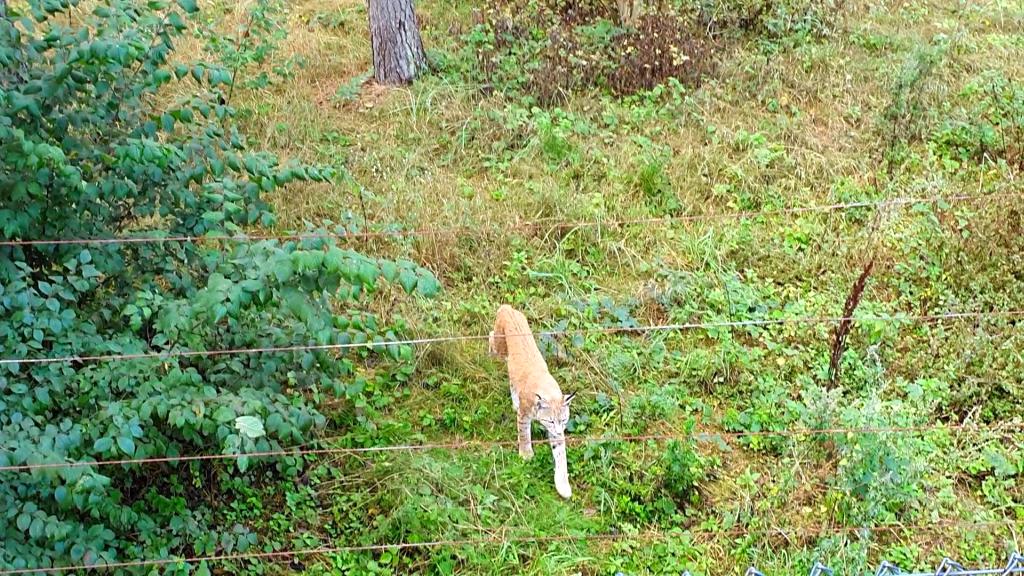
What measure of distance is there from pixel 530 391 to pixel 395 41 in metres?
4.75

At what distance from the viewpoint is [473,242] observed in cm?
636

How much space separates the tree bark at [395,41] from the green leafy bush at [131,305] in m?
4.03

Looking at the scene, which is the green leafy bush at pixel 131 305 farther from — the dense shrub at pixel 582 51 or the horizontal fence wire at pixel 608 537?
the dense shrub at pixel 582 51

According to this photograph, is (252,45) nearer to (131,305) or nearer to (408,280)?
(131,305)

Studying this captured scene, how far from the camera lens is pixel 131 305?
3.86m

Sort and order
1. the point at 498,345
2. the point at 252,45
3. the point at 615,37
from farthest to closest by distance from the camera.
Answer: the point at 615,37, the point at 252,45, the point at 498,345

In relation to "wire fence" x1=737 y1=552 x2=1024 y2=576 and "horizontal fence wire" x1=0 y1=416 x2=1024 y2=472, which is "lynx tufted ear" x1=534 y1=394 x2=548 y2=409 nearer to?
"horizontal fence wire" x1=0 y1=416 x2=1024 y2=472

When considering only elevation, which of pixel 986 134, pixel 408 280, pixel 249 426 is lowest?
pixel 986 134

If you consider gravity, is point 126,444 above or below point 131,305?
below

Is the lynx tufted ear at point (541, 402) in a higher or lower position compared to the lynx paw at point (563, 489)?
higher

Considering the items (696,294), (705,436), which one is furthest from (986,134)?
(705,436)

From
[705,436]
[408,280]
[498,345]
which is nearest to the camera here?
[408,280]

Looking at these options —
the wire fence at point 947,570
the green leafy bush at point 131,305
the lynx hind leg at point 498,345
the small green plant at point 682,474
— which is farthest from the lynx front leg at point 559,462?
the green leafy bush at point 131,305

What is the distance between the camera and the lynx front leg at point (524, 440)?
190 inches
